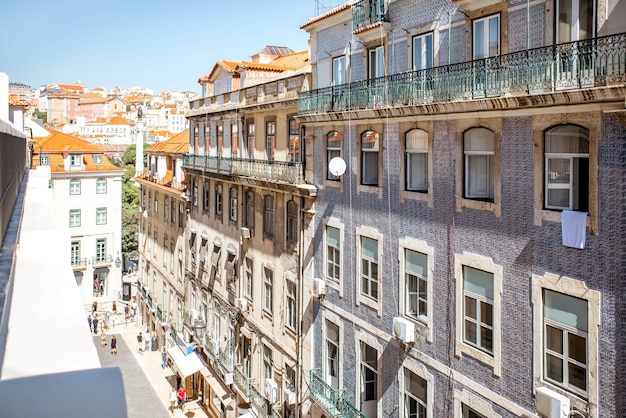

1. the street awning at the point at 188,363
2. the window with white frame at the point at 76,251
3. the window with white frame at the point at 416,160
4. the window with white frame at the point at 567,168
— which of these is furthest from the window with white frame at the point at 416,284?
the window with white frame at the point at 76,251

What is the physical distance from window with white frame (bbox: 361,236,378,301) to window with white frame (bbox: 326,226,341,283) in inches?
53.2

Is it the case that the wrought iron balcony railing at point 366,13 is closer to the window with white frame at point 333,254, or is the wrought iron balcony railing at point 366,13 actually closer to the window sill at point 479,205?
the window sill at point 479,205

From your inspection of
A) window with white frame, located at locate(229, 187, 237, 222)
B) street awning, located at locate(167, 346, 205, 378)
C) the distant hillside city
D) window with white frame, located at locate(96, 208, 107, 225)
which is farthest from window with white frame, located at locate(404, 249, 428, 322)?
the distant hillside city

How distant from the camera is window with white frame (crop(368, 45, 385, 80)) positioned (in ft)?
51.8

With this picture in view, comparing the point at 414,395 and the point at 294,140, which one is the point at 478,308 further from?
the point at 294,140

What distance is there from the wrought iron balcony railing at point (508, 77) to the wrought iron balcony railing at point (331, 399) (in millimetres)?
7518

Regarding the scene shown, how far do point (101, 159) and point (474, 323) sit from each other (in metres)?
41.6

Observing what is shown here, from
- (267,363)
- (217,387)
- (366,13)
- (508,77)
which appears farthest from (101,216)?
(508,77)

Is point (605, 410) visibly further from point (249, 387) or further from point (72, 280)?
point (249, 387)

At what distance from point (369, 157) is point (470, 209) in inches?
167

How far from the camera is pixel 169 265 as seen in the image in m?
37.8

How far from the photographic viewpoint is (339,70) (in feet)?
58.5

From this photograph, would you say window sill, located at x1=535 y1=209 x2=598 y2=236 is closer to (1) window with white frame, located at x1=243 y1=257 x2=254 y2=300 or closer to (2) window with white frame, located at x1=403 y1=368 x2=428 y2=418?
(2) window with white frame, located at x1=403 y1=368 x2=428 y2=418

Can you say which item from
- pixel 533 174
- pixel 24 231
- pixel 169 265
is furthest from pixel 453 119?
pixel 169 265
